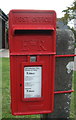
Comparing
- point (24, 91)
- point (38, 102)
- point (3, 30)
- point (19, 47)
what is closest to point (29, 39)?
point (19, 47)

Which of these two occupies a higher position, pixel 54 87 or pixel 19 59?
pixel 19 59

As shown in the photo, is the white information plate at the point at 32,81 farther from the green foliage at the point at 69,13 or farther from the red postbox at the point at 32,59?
the green foliage at the point at 69,13

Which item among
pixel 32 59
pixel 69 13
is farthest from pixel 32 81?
pixel 69 13

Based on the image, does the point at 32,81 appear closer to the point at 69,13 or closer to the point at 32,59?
the point at 32,59

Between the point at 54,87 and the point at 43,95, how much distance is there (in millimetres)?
239

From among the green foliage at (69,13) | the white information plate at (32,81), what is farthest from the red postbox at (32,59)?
the green foliage at (69,13)

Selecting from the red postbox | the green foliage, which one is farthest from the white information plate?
the green foliage

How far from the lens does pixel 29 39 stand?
2391mm

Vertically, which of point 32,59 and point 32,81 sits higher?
point 32,59

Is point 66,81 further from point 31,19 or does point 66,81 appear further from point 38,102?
point 31,19

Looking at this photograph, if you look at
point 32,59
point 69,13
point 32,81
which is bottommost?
point 32,81

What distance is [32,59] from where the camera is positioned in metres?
2.44

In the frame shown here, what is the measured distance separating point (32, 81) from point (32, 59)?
0.26 meters

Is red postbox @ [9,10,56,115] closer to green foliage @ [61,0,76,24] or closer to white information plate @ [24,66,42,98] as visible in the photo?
white information plate @ [24,66,42,98]
